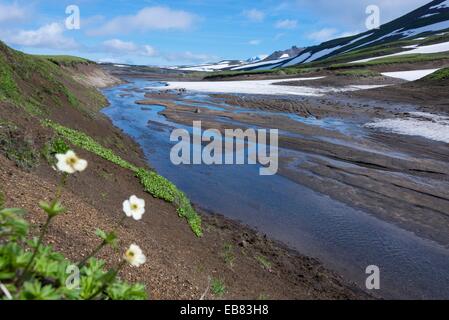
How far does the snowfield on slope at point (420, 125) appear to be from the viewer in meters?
33.5

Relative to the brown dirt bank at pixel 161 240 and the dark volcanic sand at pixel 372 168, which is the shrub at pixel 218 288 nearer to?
the brown dirt bank at pixel 161 240

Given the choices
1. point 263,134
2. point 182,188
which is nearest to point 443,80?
point 263,134

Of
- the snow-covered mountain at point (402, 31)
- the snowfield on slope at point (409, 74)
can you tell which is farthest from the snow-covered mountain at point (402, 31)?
the snowfield on slope at point (409, 74)

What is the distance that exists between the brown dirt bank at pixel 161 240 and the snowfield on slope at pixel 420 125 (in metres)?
24.5

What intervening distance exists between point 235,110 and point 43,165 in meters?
40.2

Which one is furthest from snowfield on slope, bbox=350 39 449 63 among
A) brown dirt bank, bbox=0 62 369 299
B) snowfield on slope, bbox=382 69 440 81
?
brown dirt bank, bbox=0 62 369 299

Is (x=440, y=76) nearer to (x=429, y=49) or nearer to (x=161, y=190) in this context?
(x=429, y=49)

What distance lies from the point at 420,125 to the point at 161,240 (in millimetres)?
34224

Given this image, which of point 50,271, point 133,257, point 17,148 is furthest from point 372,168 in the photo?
point 50,271

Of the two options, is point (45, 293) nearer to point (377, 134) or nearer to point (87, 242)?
point (87, 242)

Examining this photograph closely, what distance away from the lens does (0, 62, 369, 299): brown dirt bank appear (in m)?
8.00

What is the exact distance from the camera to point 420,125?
123 feet

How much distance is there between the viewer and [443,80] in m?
57.8

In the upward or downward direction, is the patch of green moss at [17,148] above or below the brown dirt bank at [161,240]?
above
